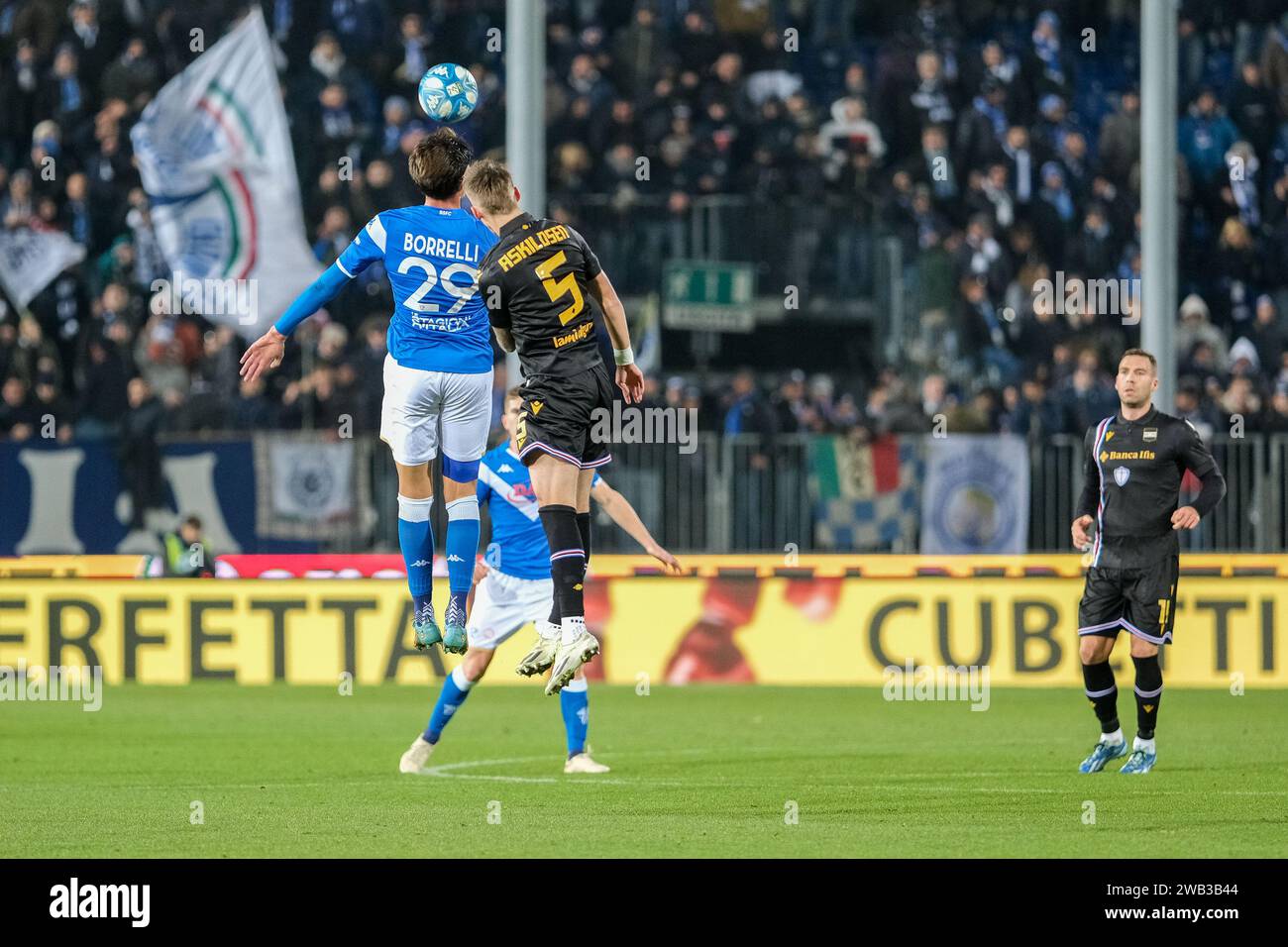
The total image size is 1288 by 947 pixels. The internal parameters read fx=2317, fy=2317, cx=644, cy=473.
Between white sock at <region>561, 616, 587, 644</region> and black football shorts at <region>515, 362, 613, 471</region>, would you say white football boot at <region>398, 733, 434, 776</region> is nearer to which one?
white sock at <region>561, 616, 587, 644</region>

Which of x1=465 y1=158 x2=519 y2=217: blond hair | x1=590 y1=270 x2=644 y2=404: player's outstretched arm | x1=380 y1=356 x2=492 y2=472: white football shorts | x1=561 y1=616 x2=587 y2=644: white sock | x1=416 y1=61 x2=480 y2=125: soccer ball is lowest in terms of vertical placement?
x1=561 y1=616 x2=587 y2=644: white sock

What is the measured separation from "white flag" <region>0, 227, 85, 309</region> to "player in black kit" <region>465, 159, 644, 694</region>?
12.9 meters

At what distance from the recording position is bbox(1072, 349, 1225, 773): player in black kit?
12.6 metres

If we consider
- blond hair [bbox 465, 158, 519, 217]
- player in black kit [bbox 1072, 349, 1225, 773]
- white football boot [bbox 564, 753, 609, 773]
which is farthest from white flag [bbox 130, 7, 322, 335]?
blond hair [bbox 465, 158, 519, 217]

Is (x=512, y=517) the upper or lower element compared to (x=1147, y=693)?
upper

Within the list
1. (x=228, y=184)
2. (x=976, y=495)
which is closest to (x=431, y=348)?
(x=976, y=495)

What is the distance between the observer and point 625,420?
20188 millimetres

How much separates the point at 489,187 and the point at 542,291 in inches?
20.4

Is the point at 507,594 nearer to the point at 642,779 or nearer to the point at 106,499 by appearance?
the point at 642,779

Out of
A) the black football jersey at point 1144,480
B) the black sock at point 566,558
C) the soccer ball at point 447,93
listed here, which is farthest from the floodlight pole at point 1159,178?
the soccer ball at point 447,93

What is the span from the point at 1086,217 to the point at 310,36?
823cm

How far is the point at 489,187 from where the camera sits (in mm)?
10008

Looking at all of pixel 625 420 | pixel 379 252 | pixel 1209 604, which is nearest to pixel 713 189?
pixel 625 420

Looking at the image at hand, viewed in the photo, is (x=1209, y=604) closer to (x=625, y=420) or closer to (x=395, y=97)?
(x=625, y=420)
